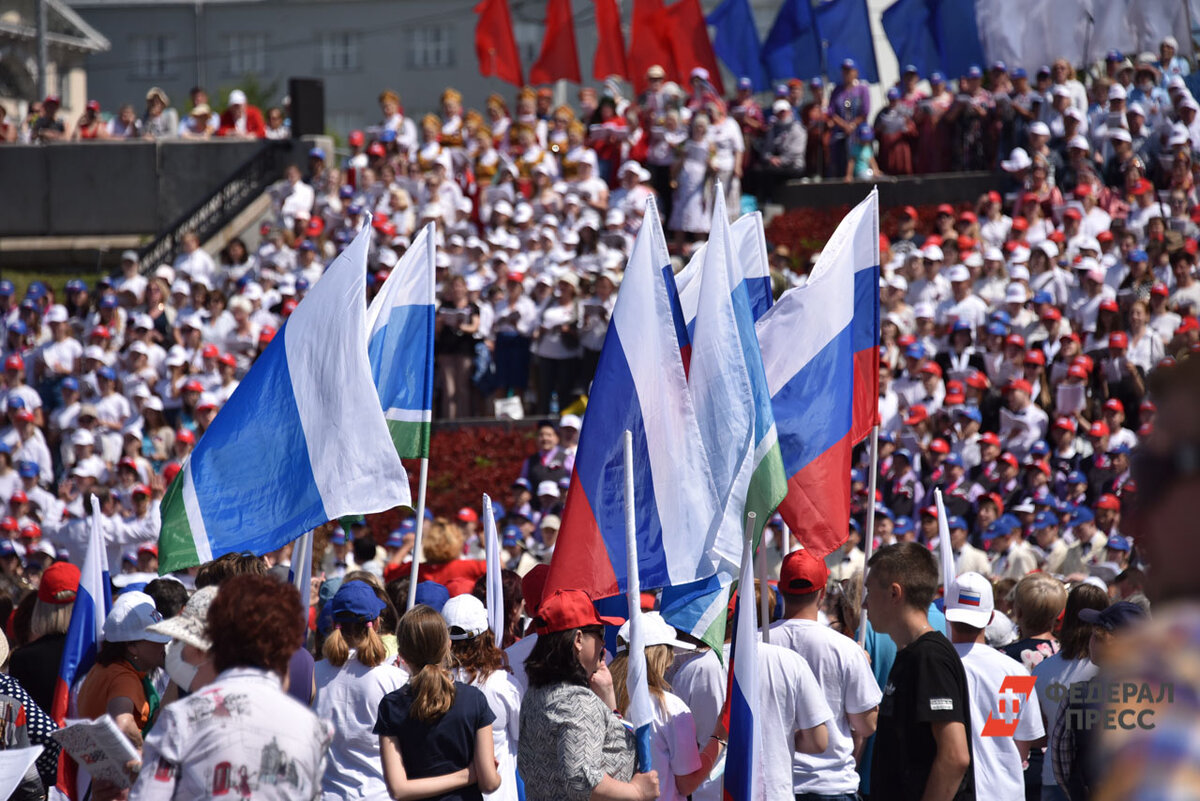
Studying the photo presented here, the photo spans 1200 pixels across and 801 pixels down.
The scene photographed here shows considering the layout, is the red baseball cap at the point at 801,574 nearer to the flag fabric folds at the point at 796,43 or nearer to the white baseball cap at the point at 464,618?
the white baseball cap at the point at 464,618

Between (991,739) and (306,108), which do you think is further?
(306,108)

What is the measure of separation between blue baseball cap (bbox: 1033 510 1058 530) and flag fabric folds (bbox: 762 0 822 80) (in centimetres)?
1145

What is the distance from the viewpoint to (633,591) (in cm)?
559

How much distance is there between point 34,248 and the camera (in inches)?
1038

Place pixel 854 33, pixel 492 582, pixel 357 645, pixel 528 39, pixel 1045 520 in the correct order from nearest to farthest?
pixel 357 645 < pixel 492 582 < pixel 1045 520 < pixel 854 33 < pixel 528 39

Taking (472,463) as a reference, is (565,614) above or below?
above

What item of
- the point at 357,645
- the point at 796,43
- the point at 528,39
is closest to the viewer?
the point at 357,645

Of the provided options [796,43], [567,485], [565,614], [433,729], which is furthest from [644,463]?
[796,43]

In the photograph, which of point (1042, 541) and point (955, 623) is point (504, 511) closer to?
point (1042, 541)

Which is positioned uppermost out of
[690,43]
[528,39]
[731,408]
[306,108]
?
[528,39]

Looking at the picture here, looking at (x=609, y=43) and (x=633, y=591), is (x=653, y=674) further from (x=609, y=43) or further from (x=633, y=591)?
(x=609, y=43)

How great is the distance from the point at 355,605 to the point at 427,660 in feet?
2.11

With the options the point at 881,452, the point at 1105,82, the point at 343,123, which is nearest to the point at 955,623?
the point at 881,452

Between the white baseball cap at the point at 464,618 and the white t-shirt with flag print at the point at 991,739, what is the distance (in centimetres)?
172
